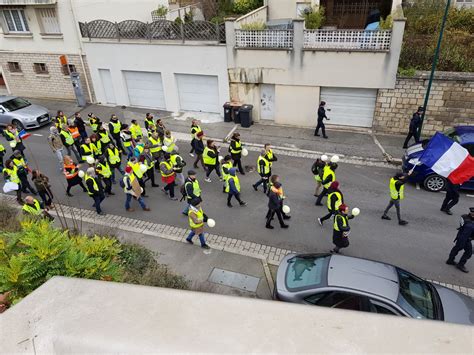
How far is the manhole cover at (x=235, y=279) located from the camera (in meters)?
7.70

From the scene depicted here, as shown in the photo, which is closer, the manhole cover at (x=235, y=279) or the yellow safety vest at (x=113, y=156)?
the manhole cover at (x=235, y=279)

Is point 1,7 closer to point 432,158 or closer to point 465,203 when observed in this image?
point 432,158

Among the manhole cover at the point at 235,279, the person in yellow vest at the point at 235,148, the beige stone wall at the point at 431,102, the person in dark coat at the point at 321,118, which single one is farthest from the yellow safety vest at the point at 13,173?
the beige stone wall at the point at 431,102

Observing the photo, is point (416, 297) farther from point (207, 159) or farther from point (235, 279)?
point (207, 159)

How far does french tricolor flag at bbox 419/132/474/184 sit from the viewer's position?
974 centimetres

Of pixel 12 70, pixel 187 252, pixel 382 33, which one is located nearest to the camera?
pixel 187 252

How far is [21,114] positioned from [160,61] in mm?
6640

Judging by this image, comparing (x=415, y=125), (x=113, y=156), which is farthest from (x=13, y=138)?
(x=415, y=125)

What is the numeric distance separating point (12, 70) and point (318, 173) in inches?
762

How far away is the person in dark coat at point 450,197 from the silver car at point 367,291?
13.1ft

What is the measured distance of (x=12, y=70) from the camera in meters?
21.0

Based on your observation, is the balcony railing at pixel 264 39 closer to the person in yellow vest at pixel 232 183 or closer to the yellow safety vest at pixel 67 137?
the person in yellow vest at pixel 232 183

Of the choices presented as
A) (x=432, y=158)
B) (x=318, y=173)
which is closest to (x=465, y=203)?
(x=432, y=158)

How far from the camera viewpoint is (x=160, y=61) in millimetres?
16688
